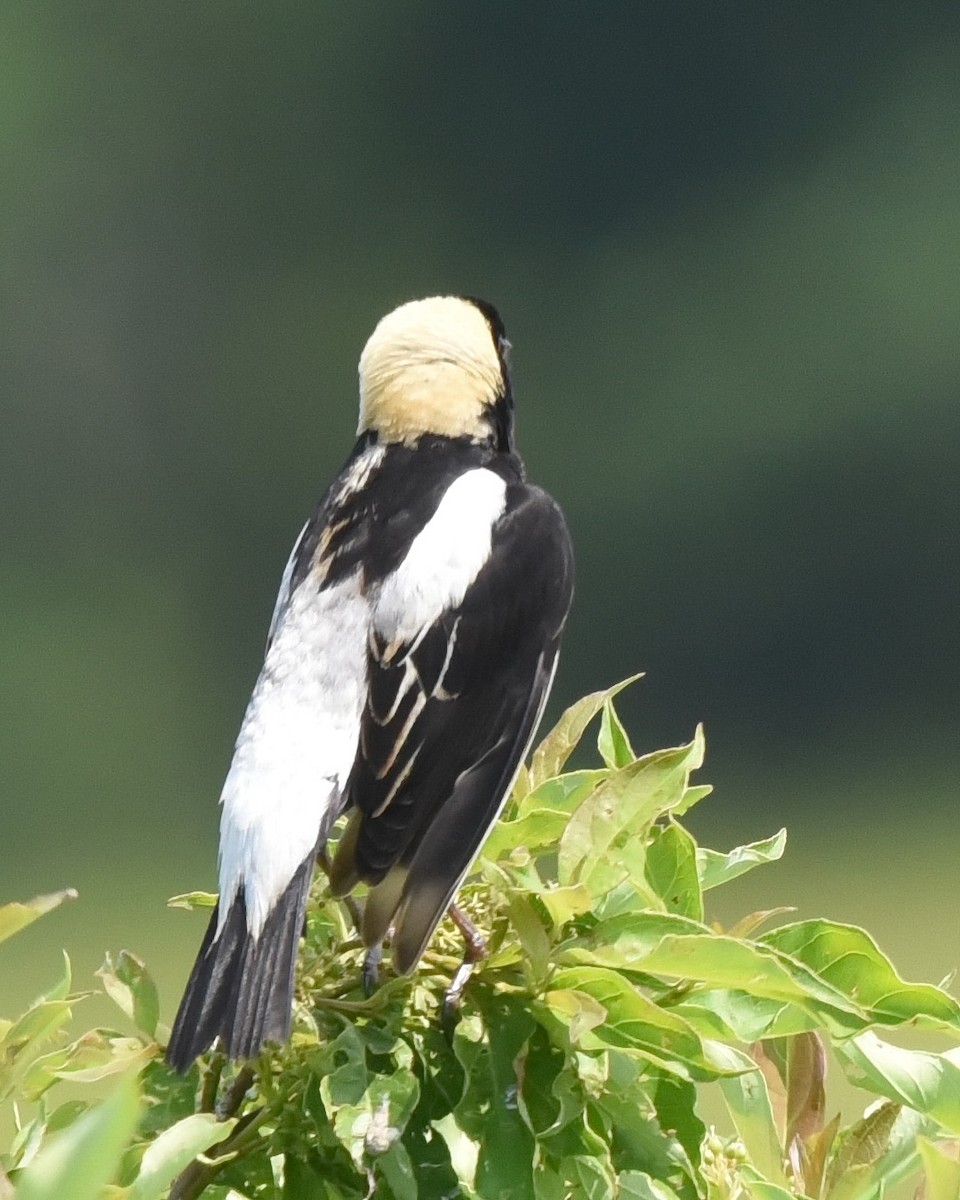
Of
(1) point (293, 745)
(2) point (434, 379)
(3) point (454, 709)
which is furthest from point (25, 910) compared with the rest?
(2) point (434, 379)

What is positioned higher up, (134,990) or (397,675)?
Answer: (397,675)

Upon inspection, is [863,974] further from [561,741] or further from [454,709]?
[454,709]

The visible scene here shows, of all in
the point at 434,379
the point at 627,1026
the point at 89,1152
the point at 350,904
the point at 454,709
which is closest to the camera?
the point at 89,1152

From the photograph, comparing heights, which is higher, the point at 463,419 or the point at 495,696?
the point at 463,419

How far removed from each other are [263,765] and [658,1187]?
41 centimetres

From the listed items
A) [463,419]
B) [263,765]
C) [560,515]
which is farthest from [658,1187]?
[463,419]

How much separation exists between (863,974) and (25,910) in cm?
32

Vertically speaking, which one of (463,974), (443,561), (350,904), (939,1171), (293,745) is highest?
(443,561)

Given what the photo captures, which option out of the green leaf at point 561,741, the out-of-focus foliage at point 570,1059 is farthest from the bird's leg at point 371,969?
the green leaf at point 561,741

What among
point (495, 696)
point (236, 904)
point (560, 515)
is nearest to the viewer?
point (236, 904)

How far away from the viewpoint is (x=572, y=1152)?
62cm

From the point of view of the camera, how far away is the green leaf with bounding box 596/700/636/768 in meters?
0.74

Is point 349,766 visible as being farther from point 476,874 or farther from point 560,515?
point 560,515

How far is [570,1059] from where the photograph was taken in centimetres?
65
